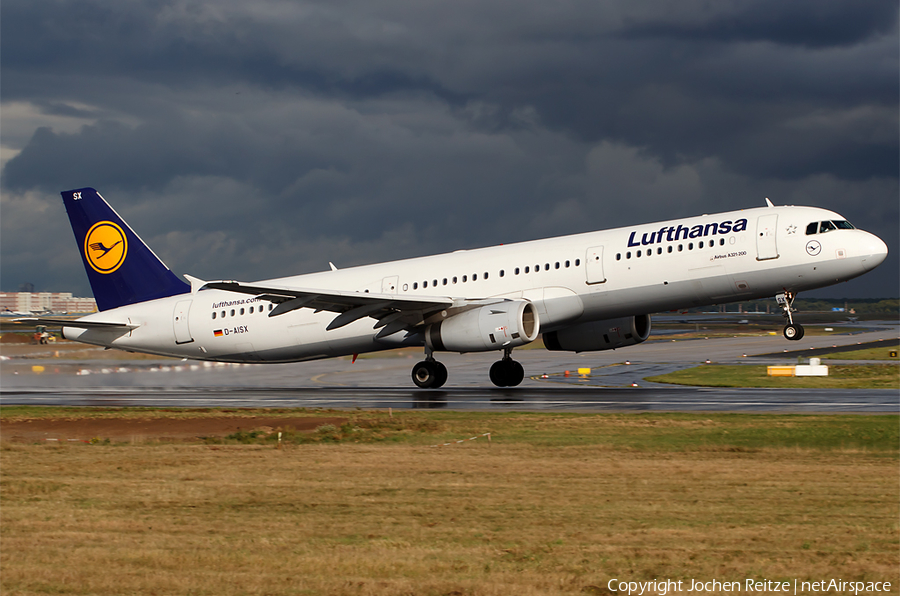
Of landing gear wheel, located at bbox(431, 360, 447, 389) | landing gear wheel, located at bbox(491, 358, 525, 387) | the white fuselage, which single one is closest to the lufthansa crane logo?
the white fuselage

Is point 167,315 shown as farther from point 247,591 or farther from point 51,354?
point 247,591

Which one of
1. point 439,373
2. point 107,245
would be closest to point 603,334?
point 439,373

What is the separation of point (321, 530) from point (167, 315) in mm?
27523

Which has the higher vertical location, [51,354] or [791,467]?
[51,354]

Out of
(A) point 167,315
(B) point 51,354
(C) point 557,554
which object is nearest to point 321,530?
(C) point 557,554

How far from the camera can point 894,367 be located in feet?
127

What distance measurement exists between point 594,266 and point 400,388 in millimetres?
9340

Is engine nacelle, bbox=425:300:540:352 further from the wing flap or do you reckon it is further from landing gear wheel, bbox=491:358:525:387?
landing gear wheel, bbox=491:358:525:387

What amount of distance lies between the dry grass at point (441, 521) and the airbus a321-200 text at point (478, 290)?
12.9 meters

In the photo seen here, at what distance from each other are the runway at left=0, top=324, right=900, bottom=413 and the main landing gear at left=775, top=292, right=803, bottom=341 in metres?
1.92

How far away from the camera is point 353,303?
29.7m

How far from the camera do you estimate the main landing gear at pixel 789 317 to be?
26.6 m

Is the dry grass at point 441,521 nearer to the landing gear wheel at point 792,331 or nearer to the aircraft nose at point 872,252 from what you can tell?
the landing gear wheel at point 792,331

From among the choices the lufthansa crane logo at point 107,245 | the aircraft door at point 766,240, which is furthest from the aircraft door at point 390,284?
the aircraft door at point 766,240
